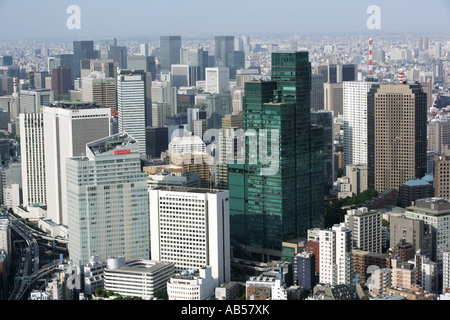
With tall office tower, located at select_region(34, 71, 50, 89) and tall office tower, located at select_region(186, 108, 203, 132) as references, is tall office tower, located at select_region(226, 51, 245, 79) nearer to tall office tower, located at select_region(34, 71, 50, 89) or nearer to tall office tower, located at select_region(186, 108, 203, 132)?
tall office tower, located at select_region(186, 108, 203, 132)

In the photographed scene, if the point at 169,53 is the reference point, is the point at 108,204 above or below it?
below

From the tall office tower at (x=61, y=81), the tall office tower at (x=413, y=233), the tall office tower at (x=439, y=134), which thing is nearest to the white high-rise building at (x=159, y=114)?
the tall office tower at (x=61, y=81)

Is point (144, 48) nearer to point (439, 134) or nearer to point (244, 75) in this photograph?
point (244, 75)

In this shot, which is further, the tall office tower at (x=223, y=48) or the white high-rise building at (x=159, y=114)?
the white high-rise building at (x=159, y=114)

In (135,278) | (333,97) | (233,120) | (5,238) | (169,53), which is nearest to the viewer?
(135,278)

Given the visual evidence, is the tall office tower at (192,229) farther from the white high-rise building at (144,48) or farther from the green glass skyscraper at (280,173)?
the white high-rise building at (144,48)

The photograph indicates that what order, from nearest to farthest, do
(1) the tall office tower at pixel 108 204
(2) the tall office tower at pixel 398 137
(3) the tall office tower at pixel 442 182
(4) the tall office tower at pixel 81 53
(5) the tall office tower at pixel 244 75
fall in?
1. (1) the tall office tower at pixel 108 204
2. (3) the tall office tower at pixel 442 182
3. (4) the tall office tower at pixel 81 53
4. (2) the tall office tower at pixel 398 137
5. (5) the tall office tower at pixel 244 75

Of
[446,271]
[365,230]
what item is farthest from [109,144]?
[446,271]

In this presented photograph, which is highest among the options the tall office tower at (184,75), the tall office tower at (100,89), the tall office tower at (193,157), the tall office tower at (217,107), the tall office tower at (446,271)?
the tall office tower at (184,75)
